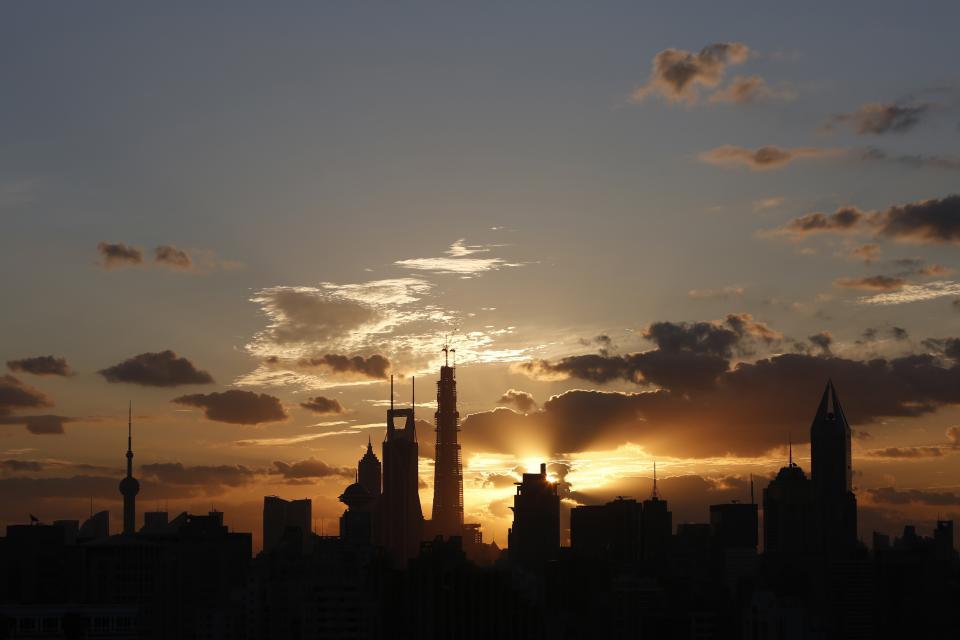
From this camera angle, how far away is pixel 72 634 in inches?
4272

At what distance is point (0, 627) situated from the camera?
114 m

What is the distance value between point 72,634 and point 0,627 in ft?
26.3
